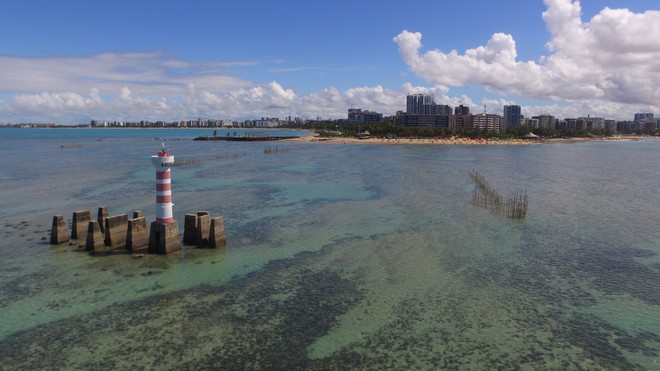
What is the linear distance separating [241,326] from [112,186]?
1368 inches

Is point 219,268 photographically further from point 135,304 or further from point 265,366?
point 265,366

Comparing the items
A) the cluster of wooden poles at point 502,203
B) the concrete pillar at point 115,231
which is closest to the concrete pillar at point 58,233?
the concrete pillar at point 115,231

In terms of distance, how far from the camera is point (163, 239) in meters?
19.9

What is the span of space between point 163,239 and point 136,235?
1.36 meters

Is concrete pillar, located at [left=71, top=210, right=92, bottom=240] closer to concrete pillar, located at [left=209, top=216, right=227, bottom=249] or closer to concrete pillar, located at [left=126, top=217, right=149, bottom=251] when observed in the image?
concrete pillar, located at [left=126, top=217, right=149, bottom=251]

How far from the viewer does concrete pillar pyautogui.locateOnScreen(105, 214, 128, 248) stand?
2062 cm

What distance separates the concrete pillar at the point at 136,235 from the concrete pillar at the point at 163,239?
55cm

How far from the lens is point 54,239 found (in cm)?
2155

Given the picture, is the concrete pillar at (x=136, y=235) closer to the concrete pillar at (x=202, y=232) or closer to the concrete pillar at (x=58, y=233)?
the concrete pillar at (x=202, y=232)

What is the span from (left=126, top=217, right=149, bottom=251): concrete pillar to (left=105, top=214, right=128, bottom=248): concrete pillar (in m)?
0.80

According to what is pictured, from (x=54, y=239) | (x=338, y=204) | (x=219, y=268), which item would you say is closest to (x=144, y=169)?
(x=338, y=204)

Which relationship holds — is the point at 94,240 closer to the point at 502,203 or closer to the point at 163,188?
the point at 163,188

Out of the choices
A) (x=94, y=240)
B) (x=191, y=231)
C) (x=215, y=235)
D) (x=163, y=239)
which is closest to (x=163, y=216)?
(x=163, y=239)

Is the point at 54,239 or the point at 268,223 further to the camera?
the point at 268,223
